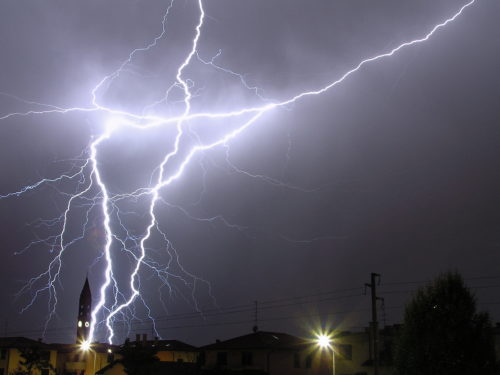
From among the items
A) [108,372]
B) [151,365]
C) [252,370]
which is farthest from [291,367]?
[108,372]

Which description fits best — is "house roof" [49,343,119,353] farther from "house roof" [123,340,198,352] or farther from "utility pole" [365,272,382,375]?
"utility pole" [365,272,382,375]

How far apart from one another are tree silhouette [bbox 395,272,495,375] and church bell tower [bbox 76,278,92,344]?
4994cm

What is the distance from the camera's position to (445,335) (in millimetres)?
15430

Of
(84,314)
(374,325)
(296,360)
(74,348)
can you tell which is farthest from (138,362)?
(84,314)

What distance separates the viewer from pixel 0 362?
46.5m

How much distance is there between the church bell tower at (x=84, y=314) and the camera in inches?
2443

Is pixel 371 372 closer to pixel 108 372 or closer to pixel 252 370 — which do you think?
pixel 252 370

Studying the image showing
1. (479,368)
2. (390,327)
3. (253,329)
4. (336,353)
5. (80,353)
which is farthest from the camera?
(80,353)

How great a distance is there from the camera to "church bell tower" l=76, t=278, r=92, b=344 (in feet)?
204

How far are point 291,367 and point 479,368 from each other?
2069 cm

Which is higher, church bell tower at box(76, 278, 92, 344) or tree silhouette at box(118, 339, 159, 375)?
church bell tower at box(76, 278, 92, 344)

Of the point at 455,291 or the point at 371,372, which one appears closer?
the point at 455,291

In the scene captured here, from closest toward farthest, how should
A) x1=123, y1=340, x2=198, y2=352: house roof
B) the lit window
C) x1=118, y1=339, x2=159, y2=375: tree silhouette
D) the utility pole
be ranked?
the utility pole → x1=118, y1=339, x2=159, y2=375: tree silhouette → the lit window → x1=123, y1=340, x2=198, y2=352: house roof

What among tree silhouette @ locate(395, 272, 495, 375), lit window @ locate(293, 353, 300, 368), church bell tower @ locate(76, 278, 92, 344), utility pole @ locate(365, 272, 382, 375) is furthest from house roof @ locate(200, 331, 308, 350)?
church bell tower @ locate(76, 278, 92, 344)
